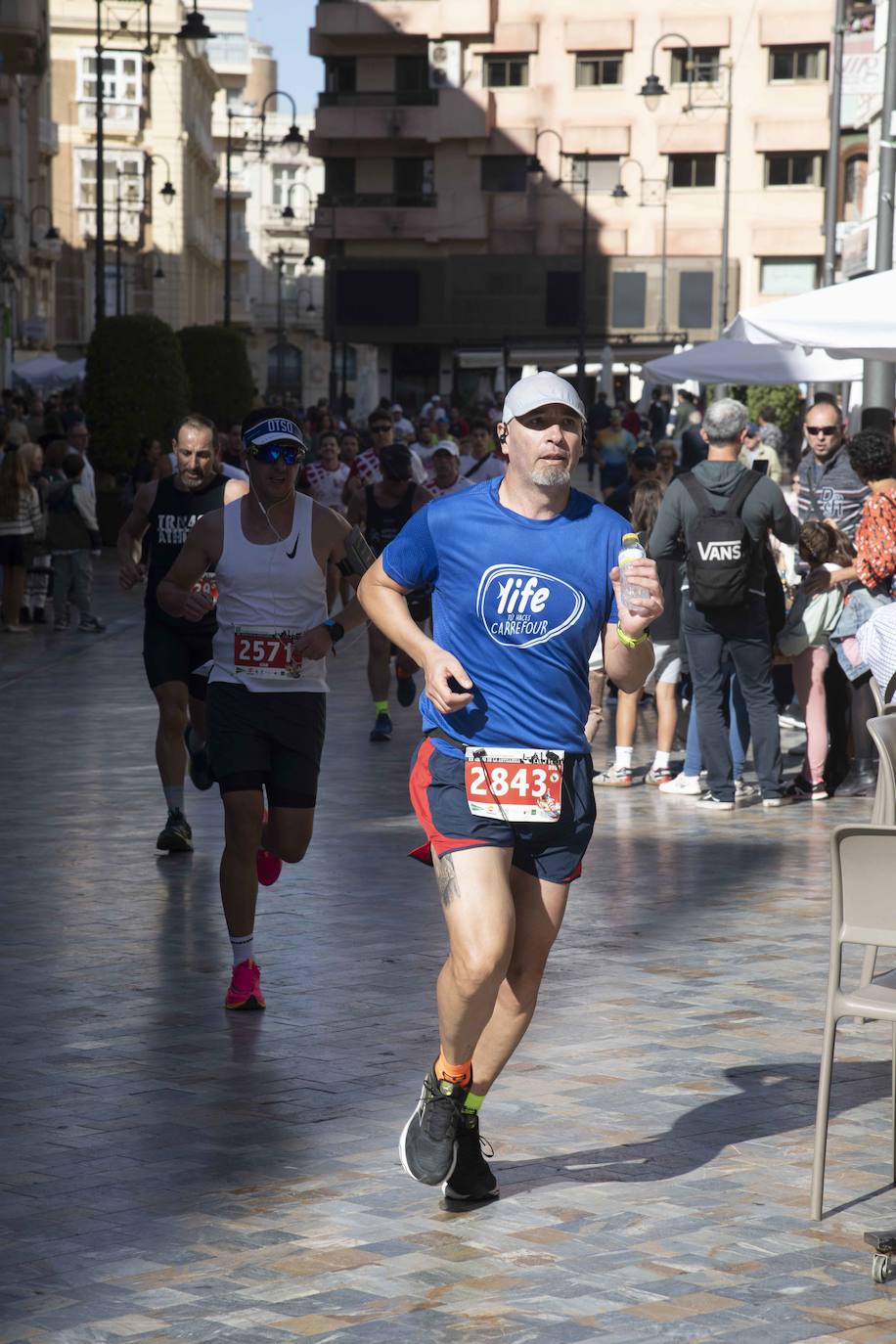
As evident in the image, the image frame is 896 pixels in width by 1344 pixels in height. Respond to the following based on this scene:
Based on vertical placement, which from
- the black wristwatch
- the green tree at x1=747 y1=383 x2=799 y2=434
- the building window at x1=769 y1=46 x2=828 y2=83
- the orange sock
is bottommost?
the orange sock

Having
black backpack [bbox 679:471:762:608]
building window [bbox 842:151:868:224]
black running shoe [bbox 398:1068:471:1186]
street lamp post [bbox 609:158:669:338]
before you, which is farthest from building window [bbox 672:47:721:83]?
black running shoe [bbox 398:1068:471:1186]

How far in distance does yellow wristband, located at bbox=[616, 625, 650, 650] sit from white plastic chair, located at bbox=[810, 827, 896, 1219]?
2.05 ft

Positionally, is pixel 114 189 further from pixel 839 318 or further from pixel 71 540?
pixel 839 318

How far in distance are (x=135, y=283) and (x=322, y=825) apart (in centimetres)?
7718

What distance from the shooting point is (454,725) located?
520 centimetres

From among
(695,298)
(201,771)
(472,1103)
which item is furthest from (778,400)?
(472,1103)

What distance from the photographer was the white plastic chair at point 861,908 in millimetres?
4812

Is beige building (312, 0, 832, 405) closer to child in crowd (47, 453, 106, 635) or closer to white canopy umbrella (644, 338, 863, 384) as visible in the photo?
child in crowd (47, 453, 106, 635)

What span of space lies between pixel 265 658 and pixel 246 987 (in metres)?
1.07

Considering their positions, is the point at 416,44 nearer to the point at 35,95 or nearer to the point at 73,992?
the point at 35,95

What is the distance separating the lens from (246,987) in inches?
281

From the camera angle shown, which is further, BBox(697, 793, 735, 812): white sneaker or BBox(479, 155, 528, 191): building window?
BBox(479, 155, 528, 191): building window

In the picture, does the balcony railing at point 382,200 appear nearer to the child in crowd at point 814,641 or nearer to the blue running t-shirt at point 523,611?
the child in crowd at point 814,641

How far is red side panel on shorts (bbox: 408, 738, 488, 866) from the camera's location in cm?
513
